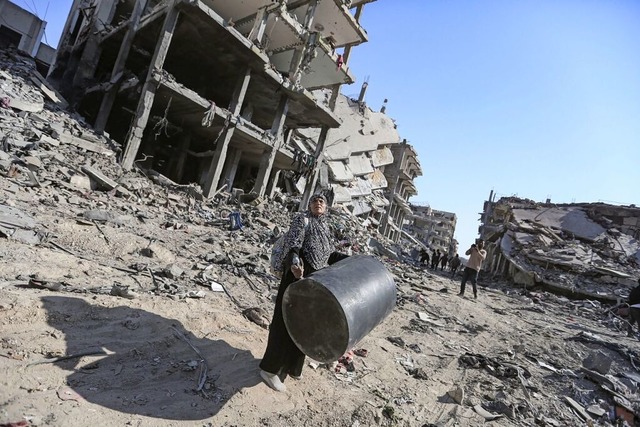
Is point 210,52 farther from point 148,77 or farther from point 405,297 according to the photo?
point 405,297

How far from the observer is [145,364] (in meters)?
2.50

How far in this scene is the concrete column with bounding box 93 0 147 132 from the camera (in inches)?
482

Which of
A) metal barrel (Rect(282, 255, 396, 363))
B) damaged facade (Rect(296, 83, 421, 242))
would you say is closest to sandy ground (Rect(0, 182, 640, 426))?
metal barrel (Rect(282, 255, 396, 363))

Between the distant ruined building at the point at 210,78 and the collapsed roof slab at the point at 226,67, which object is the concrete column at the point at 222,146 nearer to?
the distant ruined building at the point at 210,78

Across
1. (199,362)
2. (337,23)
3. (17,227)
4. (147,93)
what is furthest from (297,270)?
(337,23)

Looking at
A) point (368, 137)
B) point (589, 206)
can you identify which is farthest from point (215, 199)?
point (589, 206)

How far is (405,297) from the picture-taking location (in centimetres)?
716

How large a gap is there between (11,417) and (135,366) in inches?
31.2

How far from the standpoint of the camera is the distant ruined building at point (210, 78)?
11.2 metres

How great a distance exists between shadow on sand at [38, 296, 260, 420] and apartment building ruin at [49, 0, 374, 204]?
8.72 meters

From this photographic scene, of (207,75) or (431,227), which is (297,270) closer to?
(207,75)

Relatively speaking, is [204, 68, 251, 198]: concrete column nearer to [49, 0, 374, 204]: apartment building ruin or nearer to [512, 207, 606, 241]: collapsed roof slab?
[49, 0, 374, 204]: apartment building ruin

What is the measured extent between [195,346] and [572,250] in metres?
18.7

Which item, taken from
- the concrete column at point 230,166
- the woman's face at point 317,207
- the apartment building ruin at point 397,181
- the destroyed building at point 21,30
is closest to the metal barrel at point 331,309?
the woman's face at point 317,207
